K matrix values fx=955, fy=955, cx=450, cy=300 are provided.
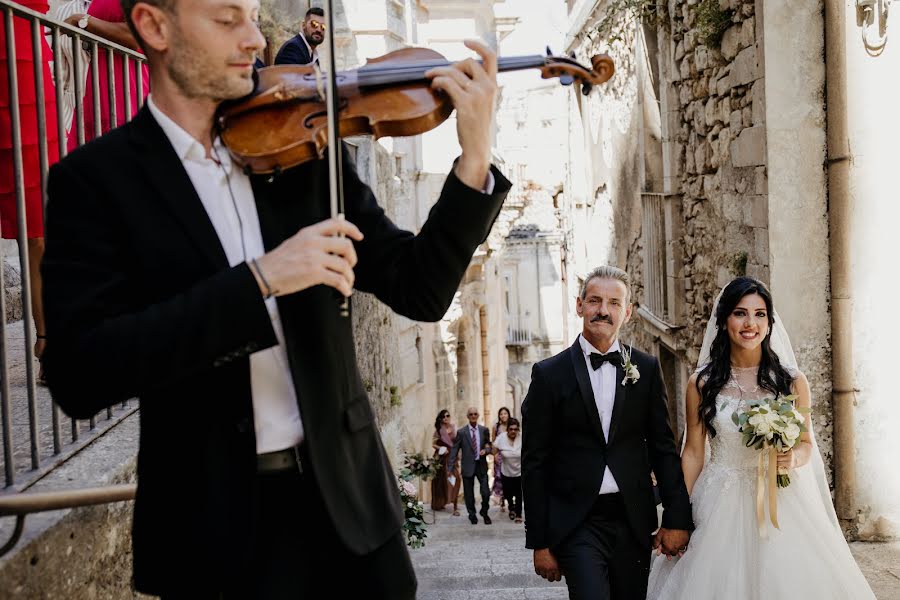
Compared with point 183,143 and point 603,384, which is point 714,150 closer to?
point 603,384

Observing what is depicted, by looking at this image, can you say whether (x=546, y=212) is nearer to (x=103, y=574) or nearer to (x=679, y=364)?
(x=679, y=364)

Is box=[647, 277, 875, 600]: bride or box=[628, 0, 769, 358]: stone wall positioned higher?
box=[628, 0, 769, 358]: stone wall

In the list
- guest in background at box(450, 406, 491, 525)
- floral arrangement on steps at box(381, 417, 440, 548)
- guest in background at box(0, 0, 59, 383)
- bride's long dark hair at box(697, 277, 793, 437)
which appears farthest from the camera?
guest in background at box(450, 406, 491, 525)

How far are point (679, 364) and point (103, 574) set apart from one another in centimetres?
811

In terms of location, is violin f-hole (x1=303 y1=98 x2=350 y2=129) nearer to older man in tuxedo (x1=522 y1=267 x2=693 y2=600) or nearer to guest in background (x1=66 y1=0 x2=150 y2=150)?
guest in background (x1=66 y1=0 x2=150 y2=150)

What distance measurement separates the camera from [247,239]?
1817mm

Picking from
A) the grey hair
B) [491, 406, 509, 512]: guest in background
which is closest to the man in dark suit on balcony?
the grey hair

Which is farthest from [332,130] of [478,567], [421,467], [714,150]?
[421,467]

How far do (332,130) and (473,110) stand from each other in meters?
0.27

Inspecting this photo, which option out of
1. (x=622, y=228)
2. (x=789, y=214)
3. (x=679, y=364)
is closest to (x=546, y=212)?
(x=622, y=228)

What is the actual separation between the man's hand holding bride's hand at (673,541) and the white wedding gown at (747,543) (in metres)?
0.19

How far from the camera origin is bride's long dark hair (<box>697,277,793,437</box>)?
4.72 m

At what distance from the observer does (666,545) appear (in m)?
4.47

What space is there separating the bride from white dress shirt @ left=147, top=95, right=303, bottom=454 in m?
3.33
